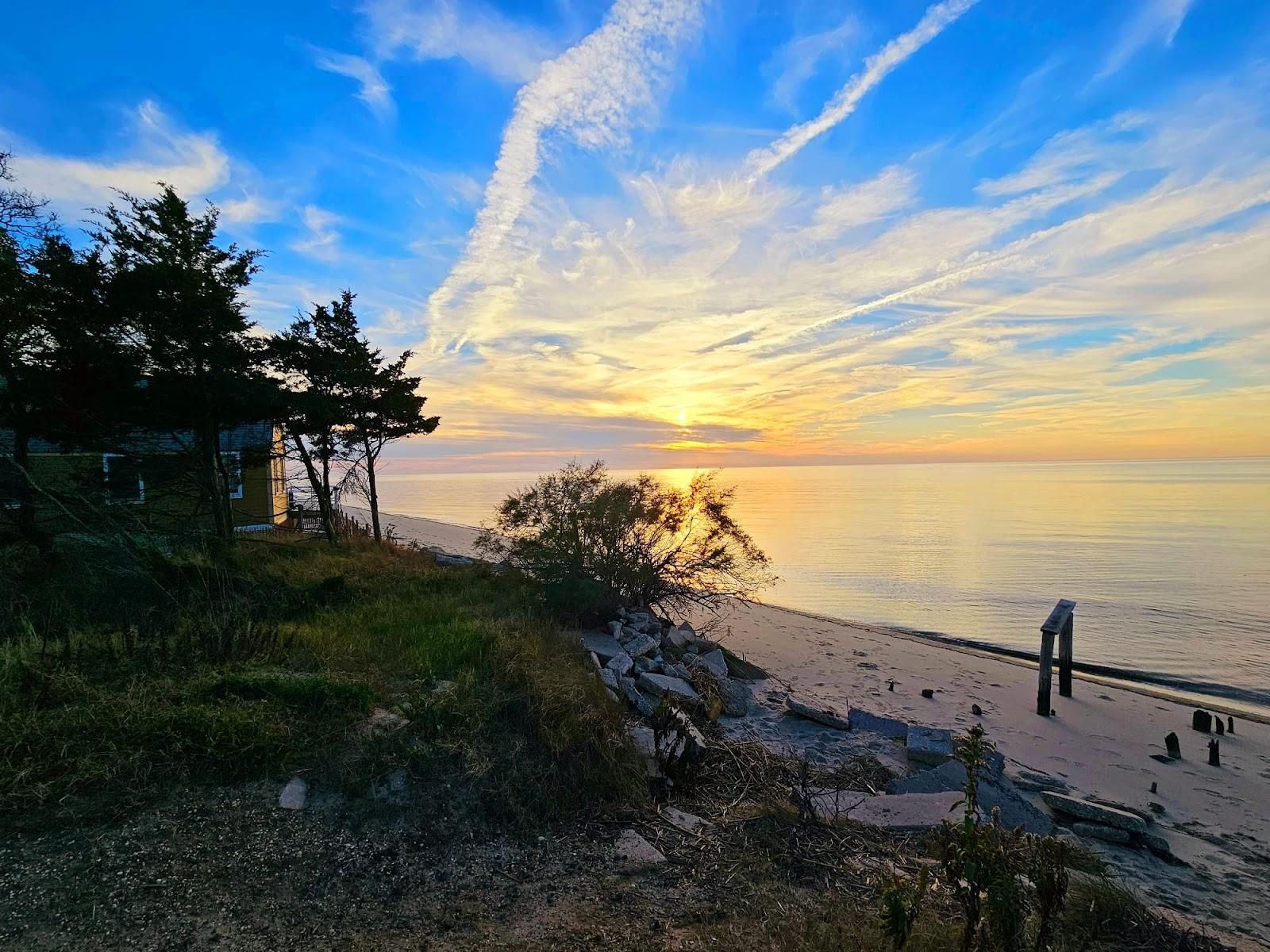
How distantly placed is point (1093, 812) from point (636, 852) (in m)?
4.56

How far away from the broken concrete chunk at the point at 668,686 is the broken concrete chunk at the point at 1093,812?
145 inches

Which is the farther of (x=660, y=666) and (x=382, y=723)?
(x=660, y=666)

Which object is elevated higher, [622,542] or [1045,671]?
[622,542]

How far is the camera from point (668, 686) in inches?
299

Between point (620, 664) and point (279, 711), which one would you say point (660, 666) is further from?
point (279, 711)

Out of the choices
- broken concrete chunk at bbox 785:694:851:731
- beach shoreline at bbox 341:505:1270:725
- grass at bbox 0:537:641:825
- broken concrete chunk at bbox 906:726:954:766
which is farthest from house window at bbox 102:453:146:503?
broken concrete chunk at bbox 906:726:954:766

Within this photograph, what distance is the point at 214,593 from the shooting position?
27.3 feet

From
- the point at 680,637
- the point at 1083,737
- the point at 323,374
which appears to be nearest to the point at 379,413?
the point at 323,374

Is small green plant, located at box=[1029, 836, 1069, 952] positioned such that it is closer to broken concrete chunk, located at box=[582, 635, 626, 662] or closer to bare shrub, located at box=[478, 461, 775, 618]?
broken concrete chunk, located at box=[582, 635, 626, 662]

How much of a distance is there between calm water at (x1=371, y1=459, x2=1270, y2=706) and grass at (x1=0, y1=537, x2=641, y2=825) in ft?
23.7

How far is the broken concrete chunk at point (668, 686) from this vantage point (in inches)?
294

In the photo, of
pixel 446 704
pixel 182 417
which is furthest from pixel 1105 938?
pixel 182 417

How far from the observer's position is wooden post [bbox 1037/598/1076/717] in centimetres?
959

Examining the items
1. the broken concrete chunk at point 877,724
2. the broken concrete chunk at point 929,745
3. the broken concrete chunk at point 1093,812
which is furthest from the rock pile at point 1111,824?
the broken concrete chunk at point 877,724
